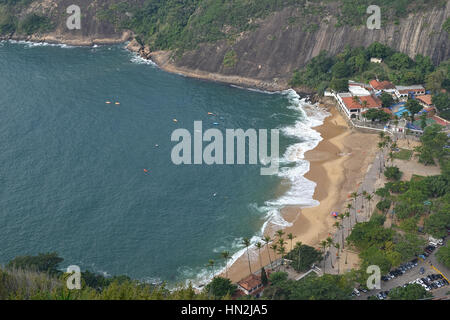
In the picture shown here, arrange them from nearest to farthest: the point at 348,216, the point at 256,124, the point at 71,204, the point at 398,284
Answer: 1. the point at 398,284
2. the point at 348,216
3. the point at 71,204
4. the point at 256,124

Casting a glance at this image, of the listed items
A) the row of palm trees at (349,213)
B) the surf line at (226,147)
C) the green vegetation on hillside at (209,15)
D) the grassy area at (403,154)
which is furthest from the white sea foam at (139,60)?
the grassy area at (403,154)

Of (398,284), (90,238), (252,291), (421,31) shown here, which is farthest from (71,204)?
(421,31)

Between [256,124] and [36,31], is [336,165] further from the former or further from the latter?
[36,31]

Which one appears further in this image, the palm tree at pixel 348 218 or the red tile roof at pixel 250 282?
the palm tree at pixel 348 218

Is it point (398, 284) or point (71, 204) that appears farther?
point (71, 204)

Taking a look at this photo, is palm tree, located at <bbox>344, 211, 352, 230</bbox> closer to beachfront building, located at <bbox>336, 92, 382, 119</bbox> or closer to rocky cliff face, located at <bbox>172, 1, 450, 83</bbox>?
beachfront building, located at <bbox>336, 92, 382, 119</bbox>

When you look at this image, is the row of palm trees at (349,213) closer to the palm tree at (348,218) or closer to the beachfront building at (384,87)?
the palm tree at (348,218)

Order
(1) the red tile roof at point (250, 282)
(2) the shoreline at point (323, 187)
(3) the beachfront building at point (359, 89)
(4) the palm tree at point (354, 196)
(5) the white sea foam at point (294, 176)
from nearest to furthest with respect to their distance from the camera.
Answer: (1) the red tile roof at point (250, 282) → (5) the white sea foam at point (294, 176) → (2) the shoreline at point (323, 187) → (4) the palm tree at point (354, 196) → (3) the beachfront building at point (359, 89)
